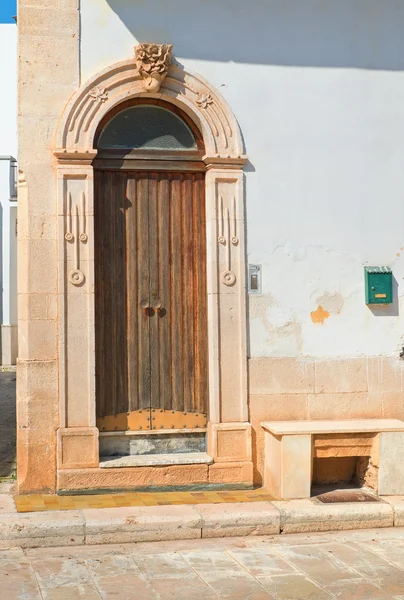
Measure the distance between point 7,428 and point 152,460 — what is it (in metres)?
3.71

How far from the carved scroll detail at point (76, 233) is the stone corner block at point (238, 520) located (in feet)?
7.32

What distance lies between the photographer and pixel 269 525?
657cm

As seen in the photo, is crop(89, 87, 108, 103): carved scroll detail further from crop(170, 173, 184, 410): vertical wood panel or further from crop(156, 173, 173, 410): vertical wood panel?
crop(170, 173, 184, 410): vertical wood panel

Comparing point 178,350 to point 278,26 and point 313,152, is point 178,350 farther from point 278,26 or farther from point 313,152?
point 278,26

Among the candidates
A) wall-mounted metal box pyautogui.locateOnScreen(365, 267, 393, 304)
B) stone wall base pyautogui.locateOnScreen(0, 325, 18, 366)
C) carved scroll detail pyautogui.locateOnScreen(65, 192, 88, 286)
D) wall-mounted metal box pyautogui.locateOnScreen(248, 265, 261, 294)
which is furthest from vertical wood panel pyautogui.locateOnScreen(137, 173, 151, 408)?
stone wall base pyautogui.locateOnScreen(0, 325, 18, 366)

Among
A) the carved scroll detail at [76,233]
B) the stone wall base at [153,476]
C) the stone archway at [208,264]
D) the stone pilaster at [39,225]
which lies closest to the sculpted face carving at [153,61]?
the stone archway at [208,264]

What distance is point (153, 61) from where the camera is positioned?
730 centimetres

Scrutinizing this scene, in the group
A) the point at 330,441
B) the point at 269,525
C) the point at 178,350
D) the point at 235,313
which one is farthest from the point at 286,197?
the point at 269,525

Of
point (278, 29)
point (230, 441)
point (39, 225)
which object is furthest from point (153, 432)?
point (278, 29)

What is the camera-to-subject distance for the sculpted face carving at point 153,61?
23.9ft

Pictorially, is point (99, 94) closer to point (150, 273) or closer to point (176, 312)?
point (150, 273)

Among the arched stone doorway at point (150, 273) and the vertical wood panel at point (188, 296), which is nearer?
the arched stone doorway at point (150, 273)

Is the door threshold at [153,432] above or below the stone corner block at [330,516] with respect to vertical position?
above

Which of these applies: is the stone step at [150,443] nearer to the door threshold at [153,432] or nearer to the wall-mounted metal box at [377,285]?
the door threshold at [153,432]
